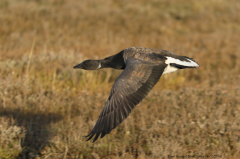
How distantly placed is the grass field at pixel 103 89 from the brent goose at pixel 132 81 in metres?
0.86

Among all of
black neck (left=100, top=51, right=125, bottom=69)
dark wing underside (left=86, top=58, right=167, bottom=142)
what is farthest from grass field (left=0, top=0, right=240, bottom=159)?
black neck (left=100, top=51, right=125, bottom=69)

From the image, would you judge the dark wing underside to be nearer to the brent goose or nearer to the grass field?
the brent goose

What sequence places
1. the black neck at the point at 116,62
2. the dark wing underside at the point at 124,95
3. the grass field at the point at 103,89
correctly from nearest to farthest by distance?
the dark wing underside at the point at 124,95
the grass field at the point at 103,89
the black neck at the point at 116,62

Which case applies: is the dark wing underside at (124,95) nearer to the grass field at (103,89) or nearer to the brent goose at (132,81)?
the brent goose at (132,81)

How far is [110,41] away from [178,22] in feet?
16.4

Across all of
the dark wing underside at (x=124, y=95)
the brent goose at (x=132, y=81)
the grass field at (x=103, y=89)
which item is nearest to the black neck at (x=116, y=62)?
the brent goose at (x=132, y=81)

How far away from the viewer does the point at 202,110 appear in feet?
18.2

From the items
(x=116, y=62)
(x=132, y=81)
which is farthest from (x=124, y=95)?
(x=116, y=62)

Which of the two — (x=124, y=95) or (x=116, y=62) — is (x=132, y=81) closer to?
(x=124, y=95)

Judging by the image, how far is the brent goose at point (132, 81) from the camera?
378 cm

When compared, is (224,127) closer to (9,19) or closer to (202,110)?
(202,110)

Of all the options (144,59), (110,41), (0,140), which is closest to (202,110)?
(144,59)

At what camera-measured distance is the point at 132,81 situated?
159 inches

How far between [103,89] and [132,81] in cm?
305
